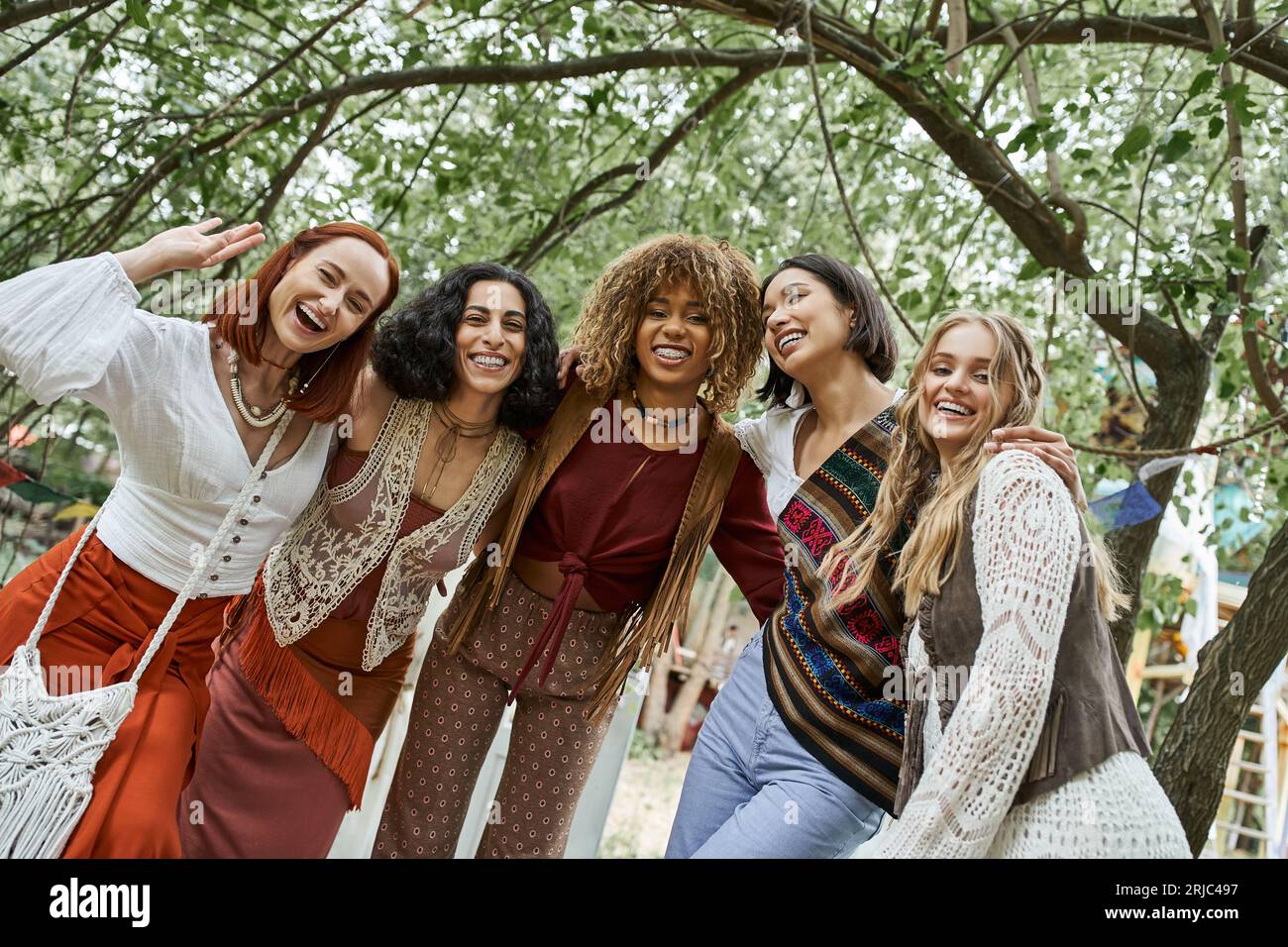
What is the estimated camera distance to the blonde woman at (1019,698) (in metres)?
1.52

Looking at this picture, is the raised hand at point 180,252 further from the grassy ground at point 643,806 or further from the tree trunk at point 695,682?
the tree trunk at point 695,682

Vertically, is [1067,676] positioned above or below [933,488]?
below

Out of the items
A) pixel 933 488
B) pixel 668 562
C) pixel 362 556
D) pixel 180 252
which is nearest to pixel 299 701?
pixel 362 556

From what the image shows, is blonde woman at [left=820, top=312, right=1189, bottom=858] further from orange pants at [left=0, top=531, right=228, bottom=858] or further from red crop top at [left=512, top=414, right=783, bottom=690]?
orange pants at [left=0, top=531, right=228, bottom=858]

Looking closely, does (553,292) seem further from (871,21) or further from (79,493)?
(79,493)

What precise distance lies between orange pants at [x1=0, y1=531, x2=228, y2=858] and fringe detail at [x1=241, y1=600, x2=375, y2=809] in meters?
0.18

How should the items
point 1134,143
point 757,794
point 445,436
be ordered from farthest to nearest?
point 1134,143 < point 445,436 < point 757,794

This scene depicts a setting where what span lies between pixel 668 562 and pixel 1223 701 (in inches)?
59.3

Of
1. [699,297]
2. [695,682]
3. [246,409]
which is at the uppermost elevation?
[699,297]

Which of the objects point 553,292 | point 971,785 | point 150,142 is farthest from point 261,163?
point 971,785

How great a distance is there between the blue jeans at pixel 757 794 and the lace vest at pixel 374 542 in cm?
72

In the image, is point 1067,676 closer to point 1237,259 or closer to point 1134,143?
point 1134,143

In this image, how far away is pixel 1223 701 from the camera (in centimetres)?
272

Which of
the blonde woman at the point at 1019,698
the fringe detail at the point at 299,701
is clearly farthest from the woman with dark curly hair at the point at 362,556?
the blonde woman at the point at 1019,698
